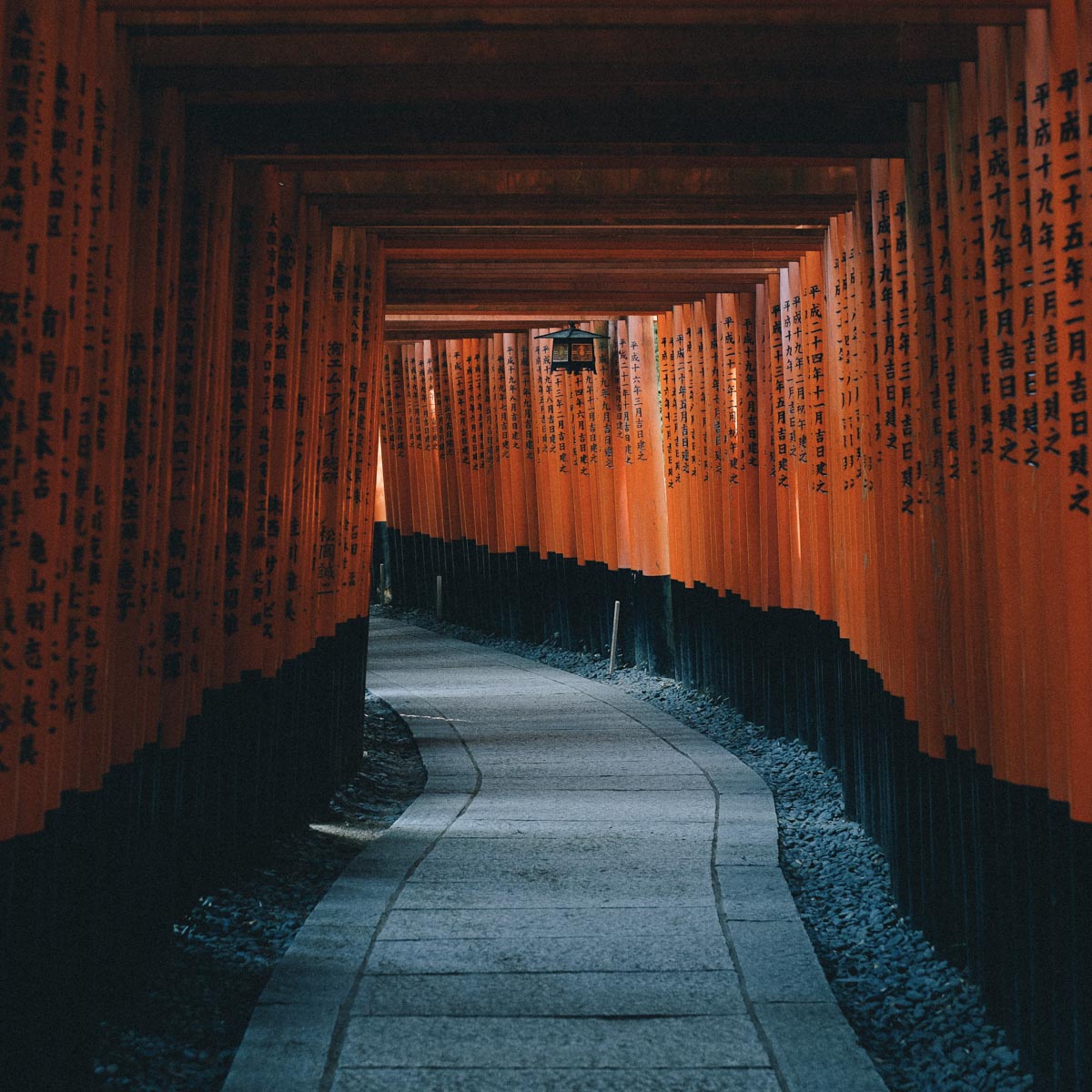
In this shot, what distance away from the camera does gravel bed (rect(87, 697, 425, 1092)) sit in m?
4.16

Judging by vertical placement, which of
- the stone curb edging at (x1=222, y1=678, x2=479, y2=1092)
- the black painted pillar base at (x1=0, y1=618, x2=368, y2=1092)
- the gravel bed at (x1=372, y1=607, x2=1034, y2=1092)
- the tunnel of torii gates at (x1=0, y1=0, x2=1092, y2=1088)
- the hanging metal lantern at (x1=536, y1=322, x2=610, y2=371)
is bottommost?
the gravel bed at (x1=372, y1=607, x2=1034, y2=1092)

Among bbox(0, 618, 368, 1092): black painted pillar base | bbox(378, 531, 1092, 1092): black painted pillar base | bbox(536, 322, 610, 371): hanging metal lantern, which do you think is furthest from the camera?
bbox(536, 322, 610, 371): hanging metal lantern

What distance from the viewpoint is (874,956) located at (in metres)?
5.51

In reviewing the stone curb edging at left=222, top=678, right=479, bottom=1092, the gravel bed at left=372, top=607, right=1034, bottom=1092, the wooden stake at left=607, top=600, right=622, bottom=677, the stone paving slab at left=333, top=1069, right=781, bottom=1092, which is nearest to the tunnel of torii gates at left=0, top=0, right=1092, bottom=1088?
the gravel bed at left=372, top=607, right=1034, bottom=1092

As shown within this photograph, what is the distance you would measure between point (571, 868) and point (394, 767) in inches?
133

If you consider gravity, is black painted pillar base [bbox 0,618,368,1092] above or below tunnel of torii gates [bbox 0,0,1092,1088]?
below

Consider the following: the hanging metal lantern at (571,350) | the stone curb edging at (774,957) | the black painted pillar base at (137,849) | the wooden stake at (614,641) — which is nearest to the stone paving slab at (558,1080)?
the stone curb edging at (774,957)

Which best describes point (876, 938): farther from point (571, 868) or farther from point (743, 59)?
point (743, 59)

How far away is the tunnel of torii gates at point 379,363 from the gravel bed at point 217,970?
7.6 inches

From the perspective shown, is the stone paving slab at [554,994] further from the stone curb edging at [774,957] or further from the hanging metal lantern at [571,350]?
the hanging metal lantern at [571,350]

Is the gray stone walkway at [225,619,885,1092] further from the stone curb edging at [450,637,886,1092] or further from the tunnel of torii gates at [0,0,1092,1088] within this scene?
the tunnel of torii gates at [0,0,1092,1088]

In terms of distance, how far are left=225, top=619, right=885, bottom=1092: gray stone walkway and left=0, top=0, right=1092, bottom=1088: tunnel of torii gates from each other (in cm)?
62

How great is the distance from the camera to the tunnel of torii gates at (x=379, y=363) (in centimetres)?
378

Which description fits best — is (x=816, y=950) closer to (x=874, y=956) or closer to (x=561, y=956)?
(x=874, y=956)
